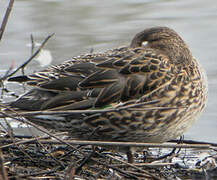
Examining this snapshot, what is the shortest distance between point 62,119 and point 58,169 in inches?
21.5

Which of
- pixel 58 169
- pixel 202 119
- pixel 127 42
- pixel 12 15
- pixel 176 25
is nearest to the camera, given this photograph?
pixel 58 169

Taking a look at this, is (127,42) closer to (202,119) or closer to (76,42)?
(76,42)

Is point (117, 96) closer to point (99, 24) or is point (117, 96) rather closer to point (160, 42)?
point (160, 42)

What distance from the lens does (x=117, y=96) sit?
180 inches

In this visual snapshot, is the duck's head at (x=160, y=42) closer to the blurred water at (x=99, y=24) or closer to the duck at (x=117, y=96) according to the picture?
the duck at (x=117, y=96)

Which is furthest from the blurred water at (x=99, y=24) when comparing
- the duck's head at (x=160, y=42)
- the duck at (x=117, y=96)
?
the duck at (x=117, y=96)

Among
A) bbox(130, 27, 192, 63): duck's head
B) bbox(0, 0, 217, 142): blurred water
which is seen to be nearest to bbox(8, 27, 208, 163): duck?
bbox(130, 27, 192, 63): duck's head

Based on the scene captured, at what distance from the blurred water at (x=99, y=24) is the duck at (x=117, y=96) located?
2570 mm

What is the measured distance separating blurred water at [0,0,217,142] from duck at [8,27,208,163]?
101 inches

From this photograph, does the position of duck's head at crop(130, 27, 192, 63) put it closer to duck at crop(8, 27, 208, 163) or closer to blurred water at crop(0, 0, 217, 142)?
duck at crop(8, 27, 208, 163)

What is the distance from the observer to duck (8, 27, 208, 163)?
456 cm

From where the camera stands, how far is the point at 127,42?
8461mm

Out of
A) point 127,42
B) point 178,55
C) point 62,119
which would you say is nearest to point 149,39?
point 178,55

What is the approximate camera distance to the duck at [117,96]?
15.0 ft
